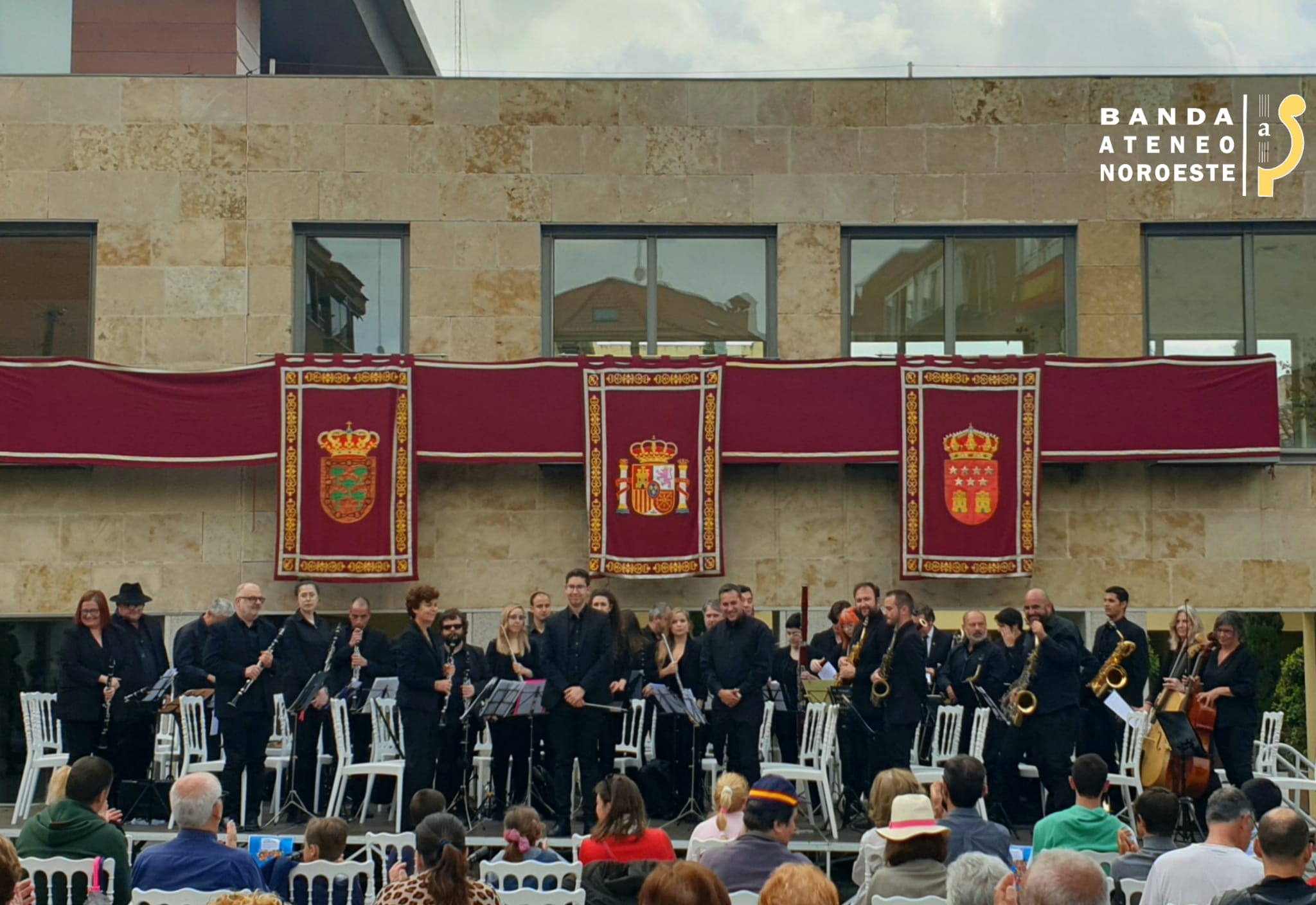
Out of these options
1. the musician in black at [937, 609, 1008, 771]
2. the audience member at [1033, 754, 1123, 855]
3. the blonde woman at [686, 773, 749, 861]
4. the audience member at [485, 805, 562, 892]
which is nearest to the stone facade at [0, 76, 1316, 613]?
the musician in black at [937, 609, 1008, 771]

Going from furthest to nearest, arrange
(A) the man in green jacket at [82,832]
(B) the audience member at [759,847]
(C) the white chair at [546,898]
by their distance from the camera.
→ 1. (A) the man in green jacket at [82,832]
2. (B) the audience member at [759,847]
3. (C) the white chair at [546,898]

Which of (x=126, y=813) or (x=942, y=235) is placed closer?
(x=126, y=813)

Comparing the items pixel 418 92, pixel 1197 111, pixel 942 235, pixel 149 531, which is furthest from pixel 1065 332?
pixel 149 531

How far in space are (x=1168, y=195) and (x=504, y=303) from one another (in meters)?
6.32

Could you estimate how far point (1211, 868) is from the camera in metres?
7.01

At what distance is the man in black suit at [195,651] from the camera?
41.7 feet

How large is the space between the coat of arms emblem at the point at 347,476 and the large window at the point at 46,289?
2651mm

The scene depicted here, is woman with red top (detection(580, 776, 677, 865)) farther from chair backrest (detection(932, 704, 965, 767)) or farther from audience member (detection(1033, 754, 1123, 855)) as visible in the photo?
chair backrest (detection(932, 704, 965, 767))

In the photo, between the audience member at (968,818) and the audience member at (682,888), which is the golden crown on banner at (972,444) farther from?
the audience member at (682,888)

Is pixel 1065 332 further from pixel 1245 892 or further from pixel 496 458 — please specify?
pixel 1245 892

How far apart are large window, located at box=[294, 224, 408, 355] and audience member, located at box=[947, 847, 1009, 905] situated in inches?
409

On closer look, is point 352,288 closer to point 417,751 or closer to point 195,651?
point 195,651

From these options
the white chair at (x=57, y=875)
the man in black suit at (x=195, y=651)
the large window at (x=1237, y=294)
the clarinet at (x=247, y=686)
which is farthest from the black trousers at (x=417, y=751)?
the large window at (x=1237, y=294)

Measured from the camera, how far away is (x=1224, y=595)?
15.0 meters
